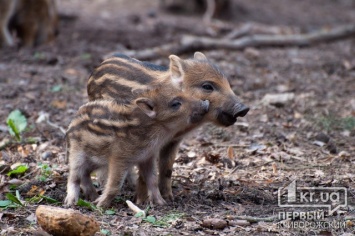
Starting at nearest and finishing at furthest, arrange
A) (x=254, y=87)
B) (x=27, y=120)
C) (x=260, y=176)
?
(x=260, y=176) < (x=27, y=120) < (x=254, y=87)

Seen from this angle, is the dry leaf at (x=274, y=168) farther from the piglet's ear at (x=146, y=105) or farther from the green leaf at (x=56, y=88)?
the green leaf at (x=56, y=88)

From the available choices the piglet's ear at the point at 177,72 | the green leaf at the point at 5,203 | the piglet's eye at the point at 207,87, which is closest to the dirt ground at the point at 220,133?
the green leaf at the point at 5,203

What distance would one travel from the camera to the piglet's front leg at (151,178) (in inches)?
214

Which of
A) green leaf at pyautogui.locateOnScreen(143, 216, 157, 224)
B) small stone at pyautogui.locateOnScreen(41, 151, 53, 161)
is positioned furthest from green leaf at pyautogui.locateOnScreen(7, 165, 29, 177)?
green leaf at pyautogui.locateOnScreen(143, 216, 157, 224)

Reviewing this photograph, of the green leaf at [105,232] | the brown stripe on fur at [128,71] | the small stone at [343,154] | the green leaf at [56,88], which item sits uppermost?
the brown stripe on fur at [128,71]

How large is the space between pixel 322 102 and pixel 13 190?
4.52 metres

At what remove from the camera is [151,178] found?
18.0 ft

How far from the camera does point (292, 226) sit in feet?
16.1

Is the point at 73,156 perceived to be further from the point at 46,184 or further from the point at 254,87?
the point at 254,87

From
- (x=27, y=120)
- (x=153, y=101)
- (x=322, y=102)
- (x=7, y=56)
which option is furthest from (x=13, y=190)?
(x=7, y=56)

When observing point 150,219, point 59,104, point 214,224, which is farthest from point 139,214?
point 59,104

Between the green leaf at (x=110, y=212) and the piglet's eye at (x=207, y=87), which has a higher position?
the piglet's eye at (x=207, y=87)

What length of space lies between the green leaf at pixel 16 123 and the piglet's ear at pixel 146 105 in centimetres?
204

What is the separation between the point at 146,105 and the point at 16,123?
2504 mm
